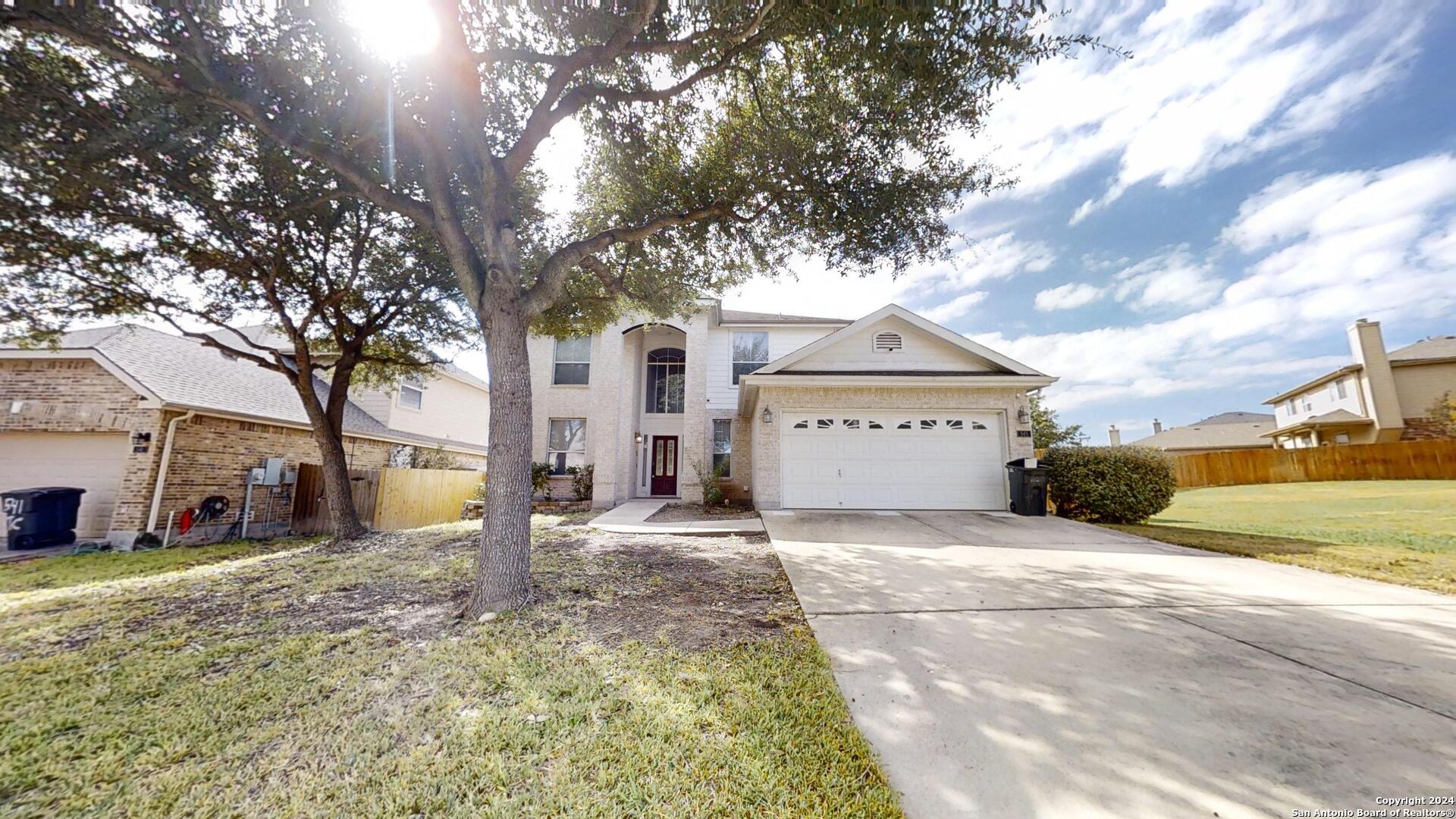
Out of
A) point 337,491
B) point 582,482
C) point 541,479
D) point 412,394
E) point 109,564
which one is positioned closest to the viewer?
point 109,564

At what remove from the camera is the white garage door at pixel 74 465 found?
392 inches

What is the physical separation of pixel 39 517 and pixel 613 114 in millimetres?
13369

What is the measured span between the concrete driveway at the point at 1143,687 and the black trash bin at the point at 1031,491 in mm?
4344

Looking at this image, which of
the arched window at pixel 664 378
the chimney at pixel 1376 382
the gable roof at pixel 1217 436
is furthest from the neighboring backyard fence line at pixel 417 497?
the chimney at pixel 1376 382

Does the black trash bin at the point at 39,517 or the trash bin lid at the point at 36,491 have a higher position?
the trash bin lid at the point at 36,491

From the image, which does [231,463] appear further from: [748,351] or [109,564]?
[748,351]

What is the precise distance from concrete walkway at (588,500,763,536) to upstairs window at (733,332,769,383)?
5.73 m

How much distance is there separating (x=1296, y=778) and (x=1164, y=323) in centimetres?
2582

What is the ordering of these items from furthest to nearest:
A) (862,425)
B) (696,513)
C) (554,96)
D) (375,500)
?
(375,500)
(696,513)
(862,425)
(554,96)

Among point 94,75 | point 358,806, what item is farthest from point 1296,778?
point 94,75

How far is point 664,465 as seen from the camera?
650 inches

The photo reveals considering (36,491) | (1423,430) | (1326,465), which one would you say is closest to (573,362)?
(36,491)

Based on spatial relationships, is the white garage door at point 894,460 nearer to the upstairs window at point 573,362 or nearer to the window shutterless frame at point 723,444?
the window shutterless frame at point 723,444

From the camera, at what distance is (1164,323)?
68.6ft
